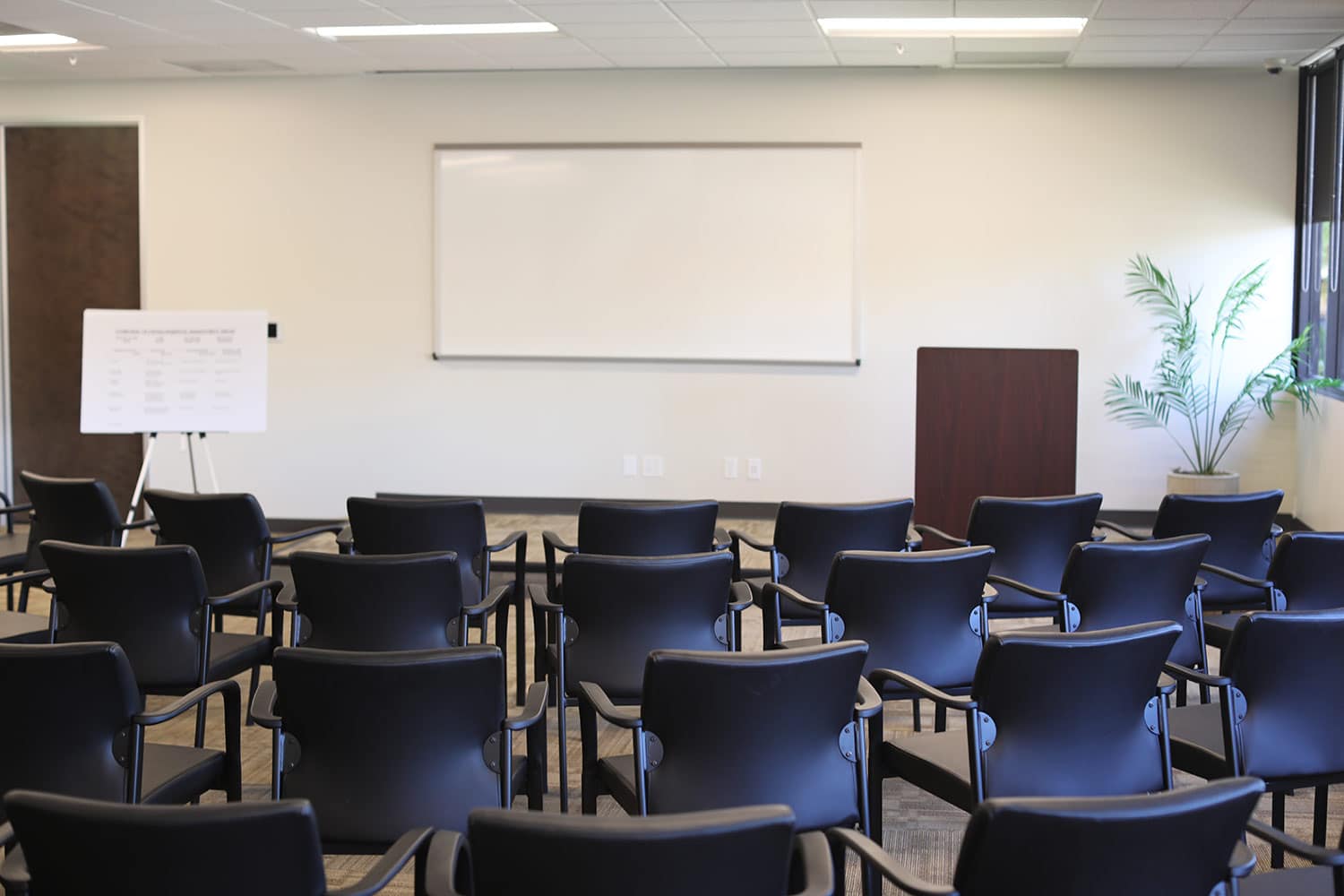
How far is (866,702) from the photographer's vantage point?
293 cm

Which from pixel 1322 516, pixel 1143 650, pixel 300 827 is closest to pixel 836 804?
pixel 1143 650

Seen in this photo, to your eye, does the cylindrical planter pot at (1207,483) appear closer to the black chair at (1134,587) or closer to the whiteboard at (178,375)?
the black chair at (1134,587)

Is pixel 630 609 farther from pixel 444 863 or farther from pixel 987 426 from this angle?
pixel 987 426

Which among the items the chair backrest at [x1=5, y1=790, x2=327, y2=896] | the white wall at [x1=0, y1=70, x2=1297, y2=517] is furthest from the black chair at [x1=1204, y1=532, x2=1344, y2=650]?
the white wall at [x1=0, y1=70, x2=1297, y2=517]

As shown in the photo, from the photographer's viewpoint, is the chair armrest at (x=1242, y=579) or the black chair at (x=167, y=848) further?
the chair armrest at (x=1242, y=579)

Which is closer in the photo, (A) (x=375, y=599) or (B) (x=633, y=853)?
(B) (x=633, y=853)

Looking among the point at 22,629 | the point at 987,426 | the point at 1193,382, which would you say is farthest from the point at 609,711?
the point at 1193,382

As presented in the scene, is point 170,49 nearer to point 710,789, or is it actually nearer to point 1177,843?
point 710,789

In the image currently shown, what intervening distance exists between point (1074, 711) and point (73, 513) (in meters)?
4.22

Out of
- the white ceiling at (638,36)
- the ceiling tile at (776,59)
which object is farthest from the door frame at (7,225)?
the ceiling tile at (776,59)

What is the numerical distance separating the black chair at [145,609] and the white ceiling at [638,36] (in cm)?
386

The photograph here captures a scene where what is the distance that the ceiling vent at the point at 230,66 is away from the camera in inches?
334

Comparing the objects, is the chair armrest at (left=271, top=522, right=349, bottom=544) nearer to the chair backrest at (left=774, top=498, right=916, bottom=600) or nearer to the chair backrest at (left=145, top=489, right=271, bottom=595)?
the chair backrest at (left=145, top=489, right=271, bottom=595)

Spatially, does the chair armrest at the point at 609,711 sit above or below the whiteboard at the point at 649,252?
below
